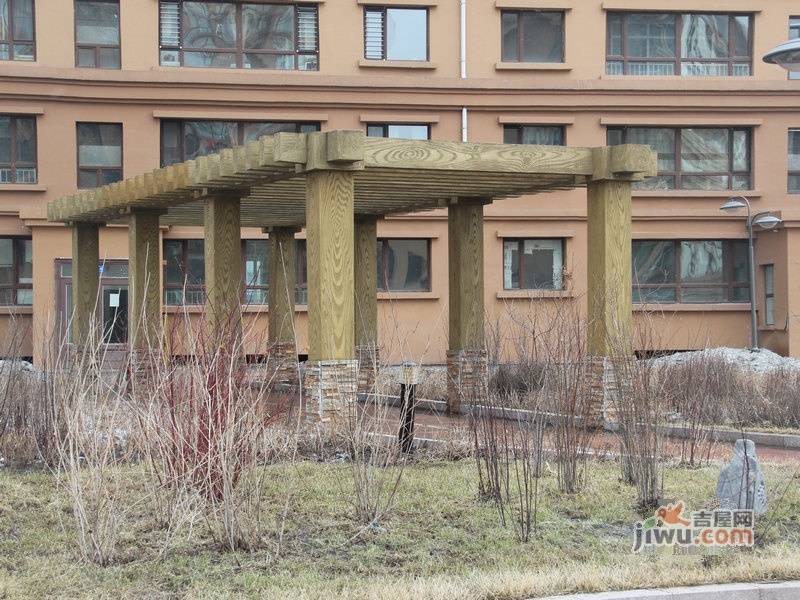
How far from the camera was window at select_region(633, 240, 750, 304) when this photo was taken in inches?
1270

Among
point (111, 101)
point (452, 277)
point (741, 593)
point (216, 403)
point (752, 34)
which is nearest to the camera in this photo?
point (741, 593)

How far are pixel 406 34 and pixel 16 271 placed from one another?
1185cm

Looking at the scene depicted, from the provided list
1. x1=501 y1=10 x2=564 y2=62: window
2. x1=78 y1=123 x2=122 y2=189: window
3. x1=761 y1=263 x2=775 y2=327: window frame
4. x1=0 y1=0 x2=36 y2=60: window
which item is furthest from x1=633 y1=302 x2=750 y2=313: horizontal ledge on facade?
x1=0 y1=0 x2=36 y2=60: window

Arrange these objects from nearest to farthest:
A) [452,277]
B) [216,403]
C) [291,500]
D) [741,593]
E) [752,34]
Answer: [741,593] < [216,403] < [291,500] < [452,277] < [752,34]

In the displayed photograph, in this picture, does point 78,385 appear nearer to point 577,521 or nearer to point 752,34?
point 577,521

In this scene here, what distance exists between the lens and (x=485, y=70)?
31578 mm

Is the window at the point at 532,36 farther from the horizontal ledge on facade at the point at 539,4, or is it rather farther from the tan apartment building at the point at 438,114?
the horizontal ledge on facade at the point at 539,4

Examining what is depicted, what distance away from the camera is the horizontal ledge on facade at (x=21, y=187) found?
29266 millimetres

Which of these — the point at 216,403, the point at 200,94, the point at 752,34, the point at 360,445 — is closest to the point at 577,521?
the point at 360,445

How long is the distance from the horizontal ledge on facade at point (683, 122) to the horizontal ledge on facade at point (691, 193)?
71.2 inches

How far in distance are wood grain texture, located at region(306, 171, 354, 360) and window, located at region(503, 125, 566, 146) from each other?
693 inches

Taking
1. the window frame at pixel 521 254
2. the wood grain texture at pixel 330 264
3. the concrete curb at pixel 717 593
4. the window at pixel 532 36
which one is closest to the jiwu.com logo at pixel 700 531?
the concrete curb at pixel 717 593

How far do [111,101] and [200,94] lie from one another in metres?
2.22

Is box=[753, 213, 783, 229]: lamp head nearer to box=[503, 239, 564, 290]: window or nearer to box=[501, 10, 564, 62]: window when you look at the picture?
box=[503, 239, 564, 290]: window
